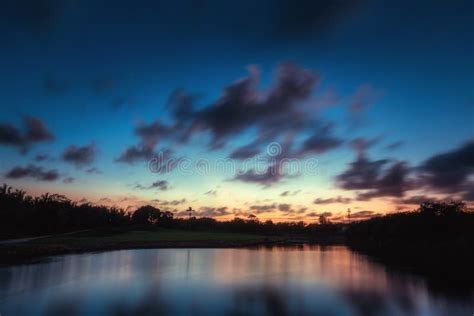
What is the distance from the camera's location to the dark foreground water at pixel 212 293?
60.5ft

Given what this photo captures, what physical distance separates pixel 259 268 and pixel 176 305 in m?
19.5

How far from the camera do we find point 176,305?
19219 millimetres

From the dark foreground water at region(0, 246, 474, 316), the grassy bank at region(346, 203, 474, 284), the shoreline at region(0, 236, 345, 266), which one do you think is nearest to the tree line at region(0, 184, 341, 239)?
the shoreline at region(0, 236, 345, 266)

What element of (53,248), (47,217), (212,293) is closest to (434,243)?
(212,293)

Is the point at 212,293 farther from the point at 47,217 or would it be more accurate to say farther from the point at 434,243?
the point at 47,217

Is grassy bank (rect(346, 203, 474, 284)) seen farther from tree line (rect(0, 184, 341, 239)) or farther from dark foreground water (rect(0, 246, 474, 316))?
tree line (rect(0, 184, 341, 239))

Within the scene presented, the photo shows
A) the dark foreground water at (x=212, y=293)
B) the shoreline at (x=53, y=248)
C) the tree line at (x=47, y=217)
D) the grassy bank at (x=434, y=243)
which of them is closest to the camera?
the dark foreground water at (x=212, y=293)

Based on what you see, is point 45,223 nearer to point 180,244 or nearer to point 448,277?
point 180,244

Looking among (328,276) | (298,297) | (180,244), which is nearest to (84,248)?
(180,244)

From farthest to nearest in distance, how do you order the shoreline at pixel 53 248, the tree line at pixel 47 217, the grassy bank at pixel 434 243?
the tree line at pixel 47 217 → the shoreline at pixel 53 248 → the grassy bank at pixel 434 243

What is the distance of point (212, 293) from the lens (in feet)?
75.4

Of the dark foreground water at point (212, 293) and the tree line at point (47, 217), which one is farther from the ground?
the tree line at point (47, 217)

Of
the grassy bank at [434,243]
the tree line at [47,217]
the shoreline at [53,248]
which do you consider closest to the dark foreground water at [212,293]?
the grassy bank at [434,243]

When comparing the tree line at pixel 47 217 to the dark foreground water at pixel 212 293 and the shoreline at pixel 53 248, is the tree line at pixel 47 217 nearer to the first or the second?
the shoreline at pixel 53 248
